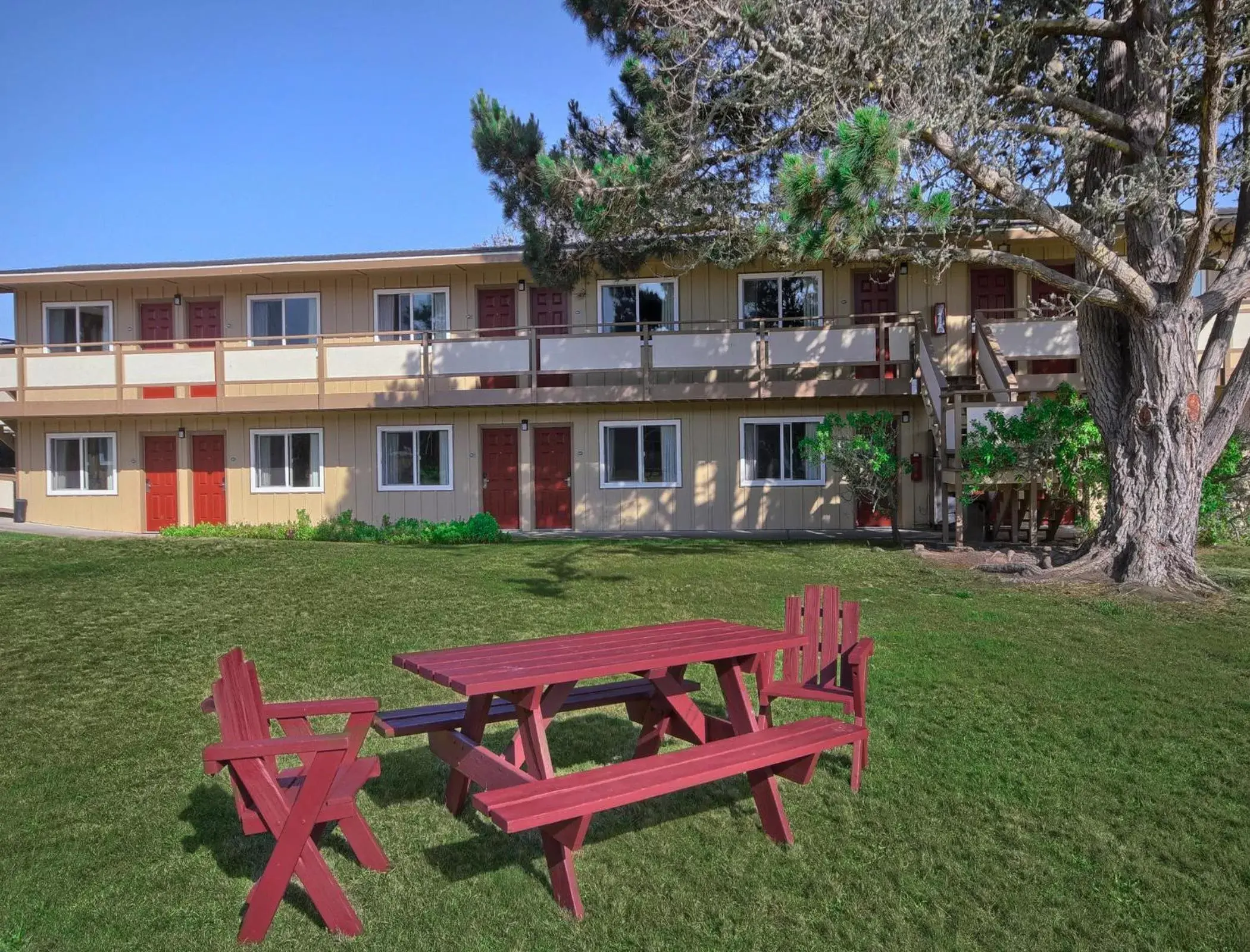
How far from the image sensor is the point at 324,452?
19.4 metres

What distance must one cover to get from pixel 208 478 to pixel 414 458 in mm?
4604

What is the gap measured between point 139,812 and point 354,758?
137cm

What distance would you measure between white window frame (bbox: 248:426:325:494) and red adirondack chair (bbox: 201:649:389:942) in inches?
Result: 643

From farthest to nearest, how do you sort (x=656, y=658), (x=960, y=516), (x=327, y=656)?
1. (x=960, y=516)
2. (x=327, y=656)
3. (x=656, y=658)

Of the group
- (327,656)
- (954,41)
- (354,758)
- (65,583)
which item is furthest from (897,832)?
(65,583)

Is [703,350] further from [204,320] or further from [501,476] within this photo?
[204,320]

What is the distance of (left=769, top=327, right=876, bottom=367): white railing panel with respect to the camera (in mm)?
16828

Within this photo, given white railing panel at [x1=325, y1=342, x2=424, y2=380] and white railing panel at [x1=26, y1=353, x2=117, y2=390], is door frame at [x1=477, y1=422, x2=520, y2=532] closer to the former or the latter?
white railing panel at [x1=325, y1=342, x2=424, y2=380]

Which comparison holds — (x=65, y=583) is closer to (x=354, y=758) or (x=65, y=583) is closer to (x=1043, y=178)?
(x=354, y=758)

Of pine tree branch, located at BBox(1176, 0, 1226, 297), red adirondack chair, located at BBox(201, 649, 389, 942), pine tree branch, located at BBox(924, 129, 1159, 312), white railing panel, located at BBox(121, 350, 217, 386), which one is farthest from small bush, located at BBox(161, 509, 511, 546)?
red adirondack chair, located at BBox(201, 649, 389, 942)

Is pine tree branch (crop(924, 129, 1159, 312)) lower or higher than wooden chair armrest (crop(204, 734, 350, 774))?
higher

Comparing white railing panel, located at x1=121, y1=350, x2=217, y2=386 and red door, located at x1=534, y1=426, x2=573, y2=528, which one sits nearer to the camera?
white railing panel, located at x1=121, y1=350, x2=217, y2=386

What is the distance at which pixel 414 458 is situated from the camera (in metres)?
19.3

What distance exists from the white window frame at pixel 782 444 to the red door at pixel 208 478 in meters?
11.0
